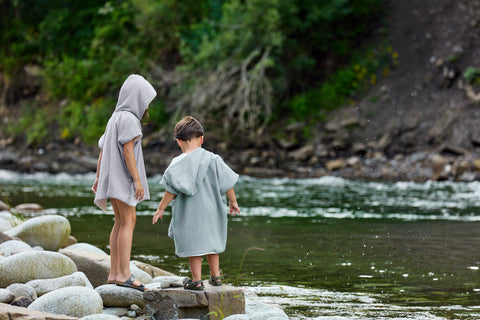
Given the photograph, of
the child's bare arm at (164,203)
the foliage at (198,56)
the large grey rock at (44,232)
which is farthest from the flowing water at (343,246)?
the foliage at (198,56)

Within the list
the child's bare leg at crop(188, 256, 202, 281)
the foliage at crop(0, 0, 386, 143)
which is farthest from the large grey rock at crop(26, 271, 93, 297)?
the foliage at crop(0, 0, 386, 143)

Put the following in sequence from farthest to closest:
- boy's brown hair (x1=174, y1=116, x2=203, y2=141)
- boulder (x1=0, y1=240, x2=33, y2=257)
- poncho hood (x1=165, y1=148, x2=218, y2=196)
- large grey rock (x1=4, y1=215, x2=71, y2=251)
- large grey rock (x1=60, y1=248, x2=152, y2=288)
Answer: large grey rock (x1=4, y1=215, x2=71, y2=251), boulder (x1=0, y1=240, x2=33, y2=257), large grey rock (x1=60, y1=248, x2=152, y2=288), boy's brown hair (x1=174, y1=116, x2=203, y2=141), poncho hood (x1=165, y1=148, x2=218, y2=196)

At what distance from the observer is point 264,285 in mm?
5605

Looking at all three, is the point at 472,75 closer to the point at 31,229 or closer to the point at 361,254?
the point at 361,254

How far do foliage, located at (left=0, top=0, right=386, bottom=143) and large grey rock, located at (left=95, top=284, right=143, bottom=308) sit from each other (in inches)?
586

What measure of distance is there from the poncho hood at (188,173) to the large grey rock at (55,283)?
1.00 m

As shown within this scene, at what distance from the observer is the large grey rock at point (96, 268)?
513cm

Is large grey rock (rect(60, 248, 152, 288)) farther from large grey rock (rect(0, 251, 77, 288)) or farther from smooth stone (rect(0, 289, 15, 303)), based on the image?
smooth stone (rect(0, 289, 15, 303))

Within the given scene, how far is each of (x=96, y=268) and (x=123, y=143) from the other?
1205 millimetres

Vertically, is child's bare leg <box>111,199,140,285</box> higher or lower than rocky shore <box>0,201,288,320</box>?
higher

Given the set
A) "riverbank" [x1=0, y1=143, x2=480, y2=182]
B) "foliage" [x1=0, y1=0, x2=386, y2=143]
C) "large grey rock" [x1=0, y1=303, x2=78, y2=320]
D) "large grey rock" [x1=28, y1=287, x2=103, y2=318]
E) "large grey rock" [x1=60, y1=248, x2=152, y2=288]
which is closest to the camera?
"large grey rock" [x1=0, y1=303, x2=78, y2=320]

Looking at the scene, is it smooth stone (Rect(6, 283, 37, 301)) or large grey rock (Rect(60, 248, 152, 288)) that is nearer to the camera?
smooth stone (Rect(6, 283, 37, 301))

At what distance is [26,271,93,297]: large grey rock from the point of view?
4488 mm

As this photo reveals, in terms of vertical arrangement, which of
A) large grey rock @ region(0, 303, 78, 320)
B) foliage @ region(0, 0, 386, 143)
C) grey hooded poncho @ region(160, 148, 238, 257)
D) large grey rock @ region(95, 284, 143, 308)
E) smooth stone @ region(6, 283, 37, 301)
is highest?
foliage @ region(0, 0, 386, 143)
